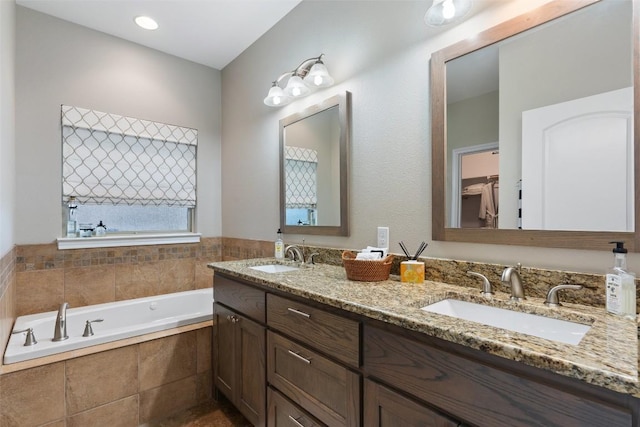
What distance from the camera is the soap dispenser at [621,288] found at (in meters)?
0.90

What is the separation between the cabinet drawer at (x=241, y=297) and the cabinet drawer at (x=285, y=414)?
354mm

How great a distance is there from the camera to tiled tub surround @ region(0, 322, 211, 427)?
1571mm

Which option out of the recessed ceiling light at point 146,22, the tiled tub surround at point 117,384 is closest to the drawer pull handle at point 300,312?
the tiled tub surround at point 117,384

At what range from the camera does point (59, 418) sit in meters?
1.66

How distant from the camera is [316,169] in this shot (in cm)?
209

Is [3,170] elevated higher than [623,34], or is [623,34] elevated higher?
[623,34]

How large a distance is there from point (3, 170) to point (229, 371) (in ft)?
5.35

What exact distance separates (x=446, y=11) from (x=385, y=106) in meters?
0.48

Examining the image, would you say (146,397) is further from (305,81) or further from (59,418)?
(305,81)

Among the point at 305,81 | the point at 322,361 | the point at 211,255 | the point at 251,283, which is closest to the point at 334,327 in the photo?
the point at 322,361

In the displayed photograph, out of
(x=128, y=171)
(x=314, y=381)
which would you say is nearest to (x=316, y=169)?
(x=314, y=381)

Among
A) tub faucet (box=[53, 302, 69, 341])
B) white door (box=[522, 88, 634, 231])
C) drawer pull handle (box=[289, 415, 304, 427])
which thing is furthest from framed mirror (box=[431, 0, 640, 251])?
tub faucet (box=[53, 302, 69, 341])

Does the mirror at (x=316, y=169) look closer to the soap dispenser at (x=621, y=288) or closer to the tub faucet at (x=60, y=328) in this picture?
the soap dispenser at (x=621, y=288)

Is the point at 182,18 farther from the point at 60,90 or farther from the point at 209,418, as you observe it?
the point at 209,418
